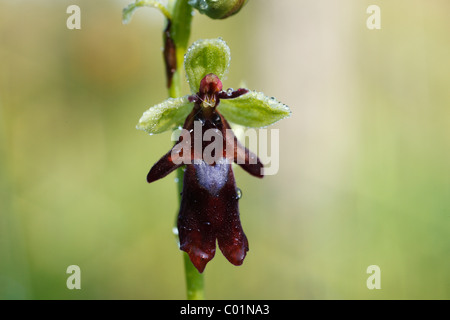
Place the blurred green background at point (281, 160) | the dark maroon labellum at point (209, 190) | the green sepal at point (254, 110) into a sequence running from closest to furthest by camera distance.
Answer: the dark maroon labellum at point (209, 190) < the green sepal at point (254, 110) < the blurred green background at point (281, 160)

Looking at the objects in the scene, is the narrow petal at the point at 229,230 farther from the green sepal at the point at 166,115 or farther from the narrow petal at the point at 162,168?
the green sepal at the point at 166,115

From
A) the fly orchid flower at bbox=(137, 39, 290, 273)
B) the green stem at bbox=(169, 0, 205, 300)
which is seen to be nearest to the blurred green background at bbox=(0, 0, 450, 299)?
the green stem at bbox=(169, 0, 205, 300)

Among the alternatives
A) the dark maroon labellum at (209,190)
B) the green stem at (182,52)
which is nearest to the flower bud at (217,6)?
the green stem at (182,52)

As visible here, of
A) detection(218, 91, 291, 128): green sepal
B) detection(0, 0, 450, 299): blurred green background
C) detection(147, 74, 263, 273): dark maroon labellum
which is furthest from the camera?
detection(0, 0, 450, 299): blurred green background

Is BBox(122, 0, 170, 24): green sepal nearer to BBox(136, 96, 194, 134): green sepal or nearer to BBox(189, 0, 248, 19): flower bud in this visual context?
BBox(189, 0, 248, 19): flower bud

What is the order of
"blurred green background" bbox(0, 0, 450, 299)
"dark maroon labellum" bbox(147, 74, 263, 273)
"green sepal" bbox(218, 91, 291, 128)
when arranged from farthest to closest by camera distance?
1. "blurred green background" bbox(0, 0, 450, 299)
2. "green sepal" bbox(218, 91, 291, 128)
3. "dark maroon labellum" bbox(147, 74, 263, 273)

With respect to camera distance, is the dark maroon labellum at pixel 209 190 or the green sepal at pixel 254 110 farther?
the green sepal at pixel 254 110
